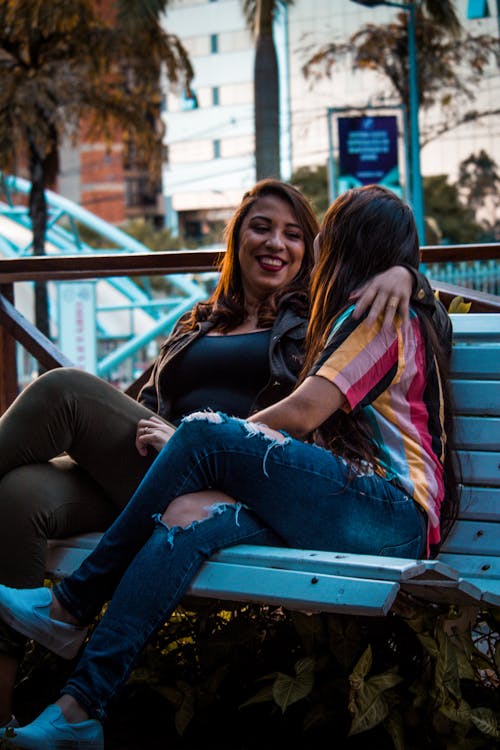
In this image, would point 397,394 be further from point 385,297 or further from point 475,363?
point 475,363

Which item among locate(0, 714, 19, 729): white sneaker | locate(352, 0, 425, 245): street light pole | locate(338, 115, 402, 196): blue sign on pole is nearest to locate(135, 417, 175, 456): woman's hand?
locate(0, 714, 19, 729): white sneaker

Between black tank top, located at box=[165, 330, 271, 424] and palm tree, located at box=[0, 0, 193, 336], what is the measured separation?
1451 cm

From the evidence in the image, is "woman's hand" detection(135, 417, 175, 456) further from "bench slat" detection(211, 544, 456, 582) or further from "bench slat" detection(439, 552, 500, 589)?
"bench slat" detection(439, 552, 500, 589)

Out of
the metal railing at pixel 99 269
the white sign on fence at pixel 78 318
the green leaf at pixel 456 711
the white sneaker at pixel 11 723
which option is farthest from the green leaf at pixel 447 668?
the white sign on fence at pixel 78 318

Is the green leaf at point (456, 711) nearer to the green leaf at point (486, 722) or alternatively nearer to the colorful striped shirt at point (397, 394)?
the green leaf at point (486, 722)

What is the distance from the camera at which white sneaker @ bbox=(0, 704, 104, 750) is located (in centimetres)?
243

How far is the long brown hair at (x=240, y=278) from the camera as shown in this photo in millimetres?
3717

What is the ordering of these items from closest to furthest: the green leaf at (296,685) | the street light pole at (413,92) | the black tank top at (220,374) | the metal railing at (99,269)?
the green leaf at (296,685)
the black tank top at (220,374)
the metal railing at (99,269)
the street light pole at (413,92)

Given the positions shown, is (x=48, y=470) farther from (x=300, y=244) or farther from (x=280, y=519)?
(x=300, y=244)

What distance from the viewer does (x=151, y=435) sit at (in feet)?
9.80

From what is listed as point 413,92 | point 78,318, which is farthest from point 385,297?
point 413,92

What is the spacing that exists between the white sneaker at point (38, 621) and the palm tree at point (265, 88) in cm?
→ 1252

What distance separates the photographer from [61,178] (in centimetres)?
7775

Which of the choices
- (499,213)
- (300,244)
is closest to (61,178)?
(499,213)
